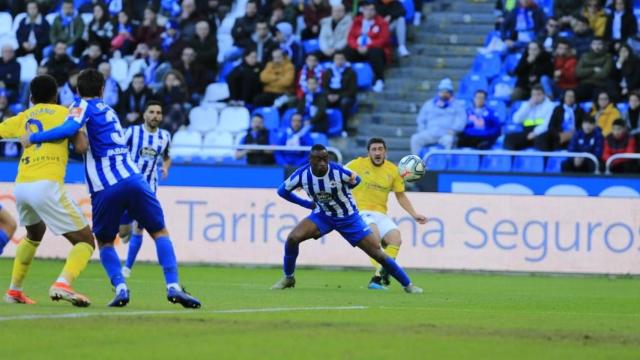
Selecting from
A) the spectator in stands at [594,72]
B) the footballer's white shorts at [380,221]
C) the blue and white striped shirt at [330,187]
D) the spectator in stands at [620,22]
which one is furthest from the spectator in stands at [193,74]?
the blue and white striped shirt at [330,187]

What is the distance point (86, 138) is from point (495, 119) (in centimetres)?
1357

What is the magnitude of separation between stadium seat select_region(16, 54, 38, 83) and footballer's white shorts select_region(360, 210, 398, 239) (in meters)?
13.0

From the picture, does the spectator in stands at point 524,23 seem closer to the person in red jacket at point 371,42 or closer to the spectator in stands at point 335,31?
the person in red jacket at point 371,42

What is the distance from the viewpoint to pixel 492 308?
46.0 ft

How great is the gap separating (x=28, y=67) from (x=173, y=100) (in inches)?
168

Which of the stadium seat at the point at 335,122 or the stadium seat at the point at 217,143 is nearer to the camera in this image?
the stadium seat at the point at 217,143

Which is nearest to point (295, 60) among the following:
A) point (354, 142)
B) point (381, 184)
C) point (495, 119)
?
point (354, 142)

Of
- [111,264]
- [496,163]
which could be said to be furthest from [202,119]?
[111,264]

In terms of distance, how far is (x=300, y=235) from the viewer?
55.3ft

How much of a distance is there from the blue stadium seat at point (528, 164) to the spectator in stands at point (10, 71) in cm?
1105

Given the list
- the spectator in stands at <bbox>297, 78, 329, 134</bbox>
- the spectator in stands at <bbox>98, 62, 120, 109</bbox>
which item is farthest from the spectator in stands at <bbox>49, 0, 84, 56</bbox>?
the spectator in stands at <bbox>297, 78, 329, 134</bbox>

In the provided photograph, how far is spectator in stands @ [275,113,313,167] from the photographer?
25031mm

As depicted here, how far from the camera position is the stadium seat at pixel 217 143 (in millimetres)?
26250

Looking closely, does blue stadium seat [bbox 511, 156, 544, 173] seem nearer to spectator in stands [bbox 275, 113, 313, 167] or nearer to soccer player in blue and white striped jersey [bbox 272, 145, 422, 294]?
spectator in stands [bbox 275, 113, 313, 167]
